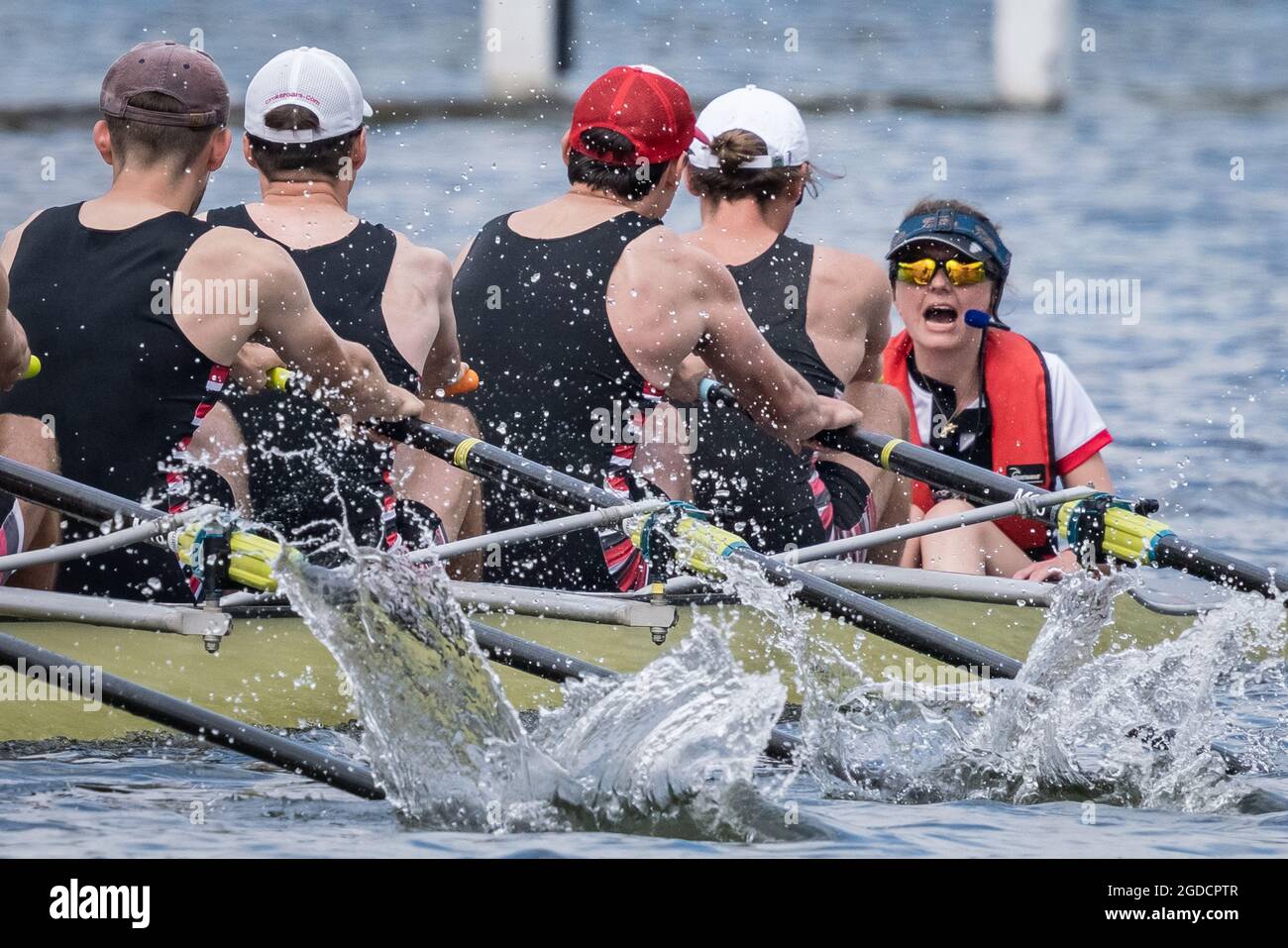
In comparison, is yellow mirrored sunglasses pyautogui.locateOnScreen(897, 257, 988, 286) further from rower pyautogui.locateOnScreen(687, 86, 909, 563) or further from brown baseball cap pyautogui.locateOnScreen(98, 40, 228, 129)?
Result: brown baseball cap pyautogui.locateOnScreen(98, 40, 228, 129)

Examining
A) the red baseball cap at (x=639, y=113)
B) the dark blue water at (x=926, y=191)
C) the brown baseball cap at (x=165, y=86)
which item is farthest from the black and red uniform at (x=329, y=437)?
the dark blue water at (x=926, y=191)

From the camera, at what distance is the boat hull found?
527 cm

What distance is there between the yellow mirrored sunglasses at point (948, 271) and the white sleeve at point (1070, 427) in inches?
13.0

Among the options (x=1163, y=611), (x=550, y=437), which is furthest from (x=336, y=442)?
(x=1163, y=611)

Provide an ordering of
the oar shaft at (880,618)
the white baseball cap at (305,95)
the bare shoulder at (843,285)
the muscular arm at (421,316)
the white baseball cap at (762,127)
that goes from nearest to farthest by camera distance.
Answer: the oar shaft at (880,618)
the white baseball cap at (305,95)
the muscular arm at (421,316)
the white baseball cap at (762,127)
the bare shoulder at (843,285)

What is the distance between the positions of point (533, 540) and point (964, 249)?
1717 mm

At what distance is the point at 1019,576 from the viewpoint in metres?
6.69

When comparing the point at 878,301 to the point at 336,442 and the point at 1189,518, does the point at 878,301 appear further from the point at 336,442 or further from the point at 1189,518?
the point at 1189,518

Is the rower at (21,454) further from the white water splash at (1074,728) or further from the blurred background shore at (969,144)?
the blurred background shore at (969,144)

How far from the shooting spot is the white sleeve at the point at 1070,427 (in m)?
6.91

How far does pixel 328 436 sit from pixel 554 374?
24.1 inches

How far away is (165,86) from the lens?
5.30m

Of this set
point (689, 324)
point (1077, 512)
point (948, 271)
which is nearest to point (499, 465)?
point (689, 324)
